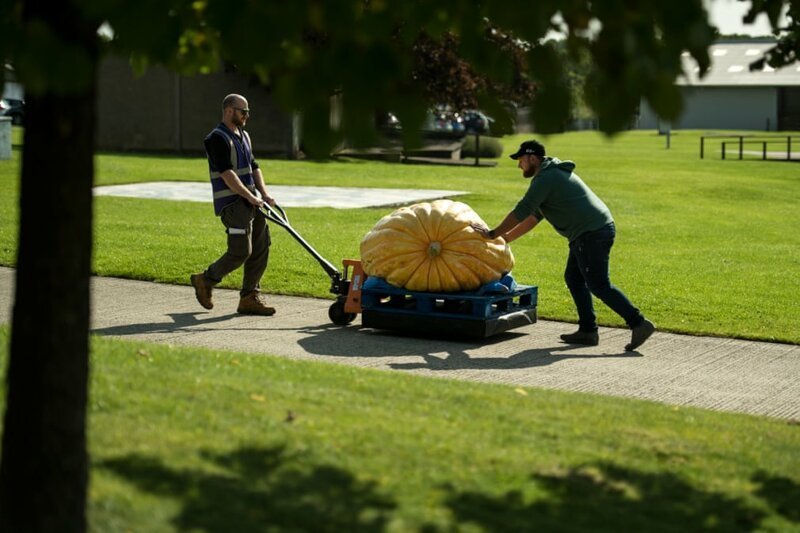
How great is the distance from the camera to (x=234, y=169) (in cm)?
1230

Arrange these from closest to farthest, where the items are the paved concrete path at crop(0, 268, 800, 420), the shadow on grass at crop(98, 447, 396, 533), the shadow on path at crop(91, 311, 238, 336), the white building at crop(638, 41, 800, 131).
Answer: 1. the shadow on grass at crop(98, 447, 396, 533)
2. the paved concrete path at crop(0, 268, 800, 420)
3. the shadow on path at crop(91, 311, 238, 336)
4. the white building at crop(638, 41, 800, 131)

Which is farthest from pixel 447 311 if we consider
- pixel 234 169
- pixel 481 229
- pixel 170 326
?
pixel 170 326

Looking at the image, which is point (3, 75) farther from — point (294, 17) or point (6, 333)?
point (6, 333)

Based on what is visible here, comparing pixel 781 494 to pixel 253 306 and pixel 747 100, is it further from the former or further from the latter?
pixel 747 100

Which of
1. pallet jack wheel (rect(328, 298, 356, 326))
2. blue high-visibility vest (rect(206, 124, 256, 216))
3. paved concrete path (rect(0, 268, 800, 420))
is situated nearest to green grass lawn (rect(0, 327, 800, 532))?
paved concrete path (rect(0, 268, 800, 420))

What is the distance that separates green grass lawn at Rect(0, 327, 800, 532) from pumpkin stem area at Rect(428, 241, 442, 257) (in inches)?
128

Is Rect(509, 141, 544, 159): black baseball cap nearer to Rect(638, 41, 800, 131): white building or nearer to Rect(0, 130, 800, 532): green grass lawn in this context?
Rect(0, 130, 800, 532): green grass lawn

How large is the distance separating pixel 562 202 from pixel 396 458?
18.0 ft

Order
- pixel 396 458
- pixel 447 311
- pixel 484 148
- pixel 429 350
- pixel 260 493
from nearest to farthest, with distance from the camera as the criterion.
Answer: pixel 260 493, pixel 396 458, pixel 429 350, pixel 447 311, pixel 484 148

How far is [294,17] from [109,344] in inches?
205

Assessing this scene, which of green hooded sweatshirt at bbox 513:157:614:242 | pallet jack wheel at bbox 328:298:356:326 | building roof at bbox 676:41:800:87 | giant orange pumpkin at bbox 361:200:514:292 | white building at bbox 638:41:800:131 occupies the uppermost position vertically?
building roof at bbox 676:41:800:87

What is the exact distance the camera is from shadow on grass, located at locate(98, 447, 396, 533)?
520 centimetres

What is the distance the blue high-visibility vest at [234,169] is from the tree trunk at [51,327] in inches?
294

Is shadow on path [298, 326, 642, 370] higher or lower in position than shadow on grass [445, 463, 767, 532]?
higher
